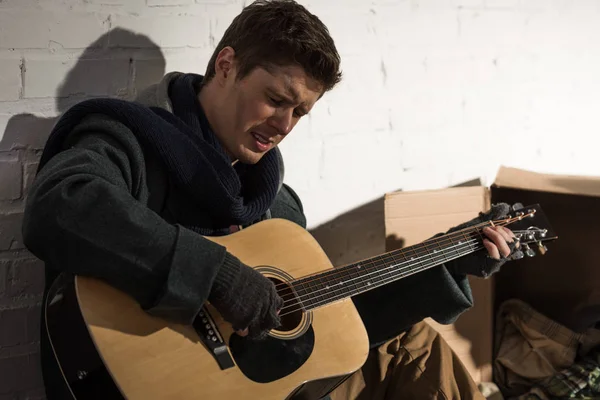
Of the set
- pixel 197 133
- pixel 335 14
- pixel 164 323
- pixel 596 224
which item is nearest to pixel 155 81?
pixel 197 133

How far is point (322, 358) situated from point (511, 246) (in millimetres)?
569

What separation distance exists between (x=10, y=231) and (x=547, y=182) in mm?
1426

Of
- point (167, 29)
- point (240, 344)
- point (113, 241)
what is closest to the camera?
point (113, 241)

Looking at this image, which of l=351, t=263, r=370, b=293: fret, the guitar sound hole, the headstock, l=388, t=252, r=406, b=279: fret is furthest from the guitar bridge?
the headstock

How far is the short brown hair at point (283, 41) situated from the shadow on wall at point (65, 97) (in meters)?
0.27

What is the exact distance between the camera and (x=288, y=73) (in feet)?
3.52

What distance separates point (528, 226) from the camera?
138 cm

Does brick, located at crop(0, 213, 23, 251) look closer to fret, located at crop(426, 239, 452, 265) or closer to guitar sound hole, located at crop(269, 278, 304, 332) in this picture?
guitar sound hole, located at crop(269, 278, 304, 332)

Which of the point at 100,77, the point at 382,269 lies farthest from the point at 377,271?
the point at 100,77

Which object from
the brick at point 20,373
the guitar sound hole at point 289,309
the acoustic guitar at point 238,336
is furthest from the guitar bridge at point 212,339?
the brick at point 20,373

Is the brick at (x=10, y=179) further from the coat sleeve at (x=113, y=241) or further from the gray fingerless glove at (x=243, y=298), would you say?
the gray fingerless glove at (x=243, y=298)

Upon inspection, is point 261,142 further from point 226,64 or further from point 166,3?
point 166,3

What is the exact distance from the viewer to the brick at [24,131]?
3.84 feet

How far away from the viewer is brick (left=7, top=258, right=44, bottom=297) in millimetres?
1222
